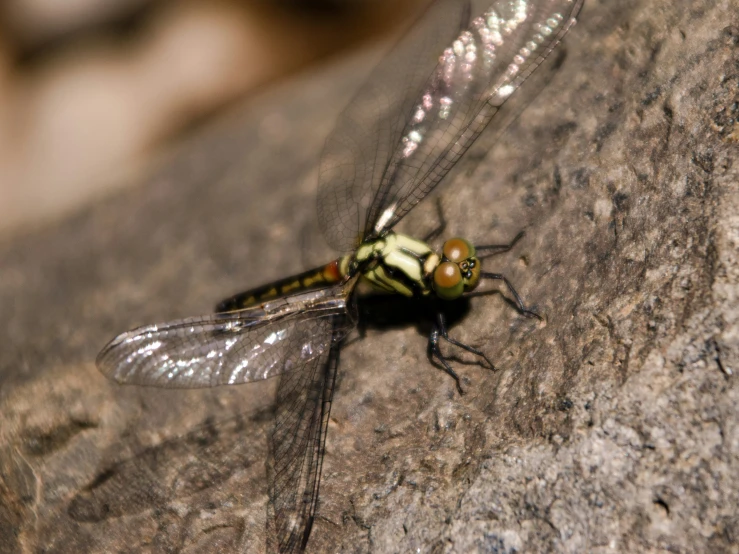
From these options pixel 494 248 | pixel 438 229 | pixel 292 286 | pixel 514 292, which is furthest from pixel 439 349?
pixel 292 286

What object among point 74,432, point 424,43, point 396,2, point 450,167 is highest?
point 396,2

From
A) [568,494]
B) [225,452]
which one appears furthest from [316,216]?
[568,494]

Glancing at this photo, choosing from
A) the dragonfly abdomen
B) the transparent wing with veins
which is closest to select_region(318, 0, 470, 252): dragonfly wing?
the dragonfly abdomen

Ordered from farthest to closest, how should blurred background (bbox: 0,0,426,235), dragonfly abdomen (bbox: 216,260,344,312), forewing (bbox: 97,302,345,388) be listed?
1. blurred background (bbox: 0,0,426,235)
2. dragonfly abdomen (bbox: 216,260,344,312)
3. forewing (bbox: 97,302,345,388)

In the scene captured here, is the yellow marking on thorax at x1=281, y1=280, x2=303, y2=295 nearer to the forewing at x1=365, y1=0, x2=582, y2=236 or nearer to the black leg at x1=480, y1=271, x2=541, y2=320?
the forewing at x1=365, y1=0, x2=582, y2=236

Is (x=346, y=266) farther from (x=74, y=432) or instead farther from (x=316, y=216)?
(x=74, y=432)

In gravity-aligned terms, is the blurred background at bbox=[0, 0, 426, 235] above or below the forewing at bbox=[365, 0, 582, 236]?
above
